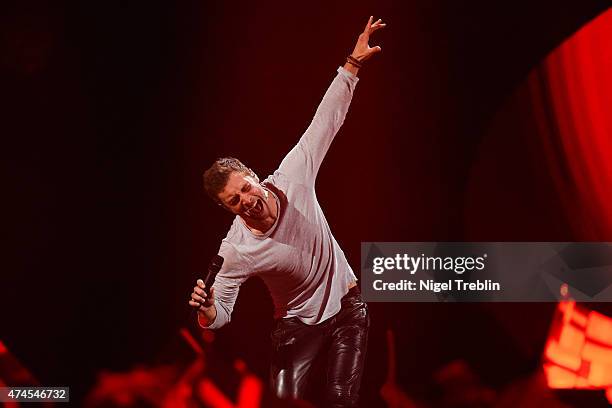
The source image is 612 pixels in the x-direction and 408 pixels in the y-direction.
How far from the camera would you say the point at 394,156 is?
297cm

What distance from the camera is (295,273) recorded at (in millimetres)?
2859

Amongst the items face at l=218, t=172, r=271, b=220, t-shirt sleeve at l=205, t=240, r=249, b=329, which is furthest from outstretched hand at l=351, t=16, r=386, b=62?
t-shirt sleeve at l=205, t=240, r=249, b=329

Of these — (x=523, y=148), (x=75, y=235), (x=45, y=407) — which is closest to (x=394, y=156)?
(x=523, y=148)

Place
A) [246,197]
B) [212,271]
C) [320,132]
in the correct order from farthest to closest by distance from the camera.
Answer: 1. [320,132]
2. [246,197]
3. [212,271]

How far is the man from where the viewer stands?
9.34 ft

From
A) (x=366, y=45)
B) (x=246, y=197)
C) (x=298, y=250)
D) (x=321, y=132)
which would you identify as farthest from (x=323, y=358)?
(x=366, y=45)

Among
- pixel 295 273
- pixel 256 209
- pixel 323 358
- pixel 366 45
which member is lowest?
pixel 323 358

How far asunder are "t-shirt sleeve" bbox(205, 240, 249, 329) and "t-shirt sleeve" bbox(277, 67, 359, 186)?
1.52 ft

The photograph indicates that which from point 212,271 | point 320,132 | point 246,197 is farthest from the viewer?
point 320,132

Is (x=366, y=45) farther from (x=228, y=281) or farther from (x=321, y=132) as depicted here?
(x=228, y=281)

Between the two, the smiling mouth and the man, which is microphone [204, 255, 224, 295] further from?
the smiling mouth

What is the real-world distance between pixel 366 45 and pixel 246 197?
946mm

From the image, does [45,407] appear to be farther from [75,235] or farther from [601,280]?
[601,280]

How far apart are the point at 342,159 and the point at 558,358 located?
142 cm
